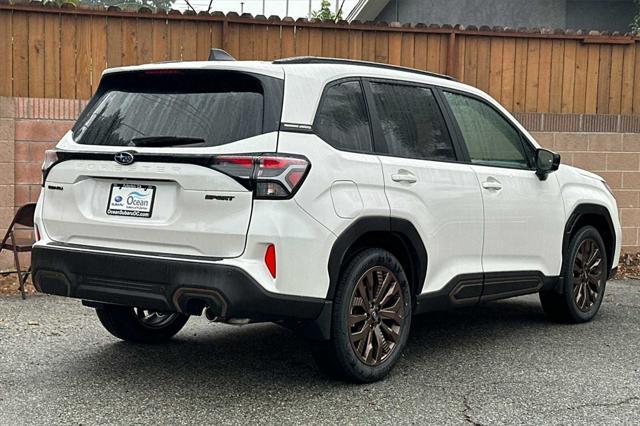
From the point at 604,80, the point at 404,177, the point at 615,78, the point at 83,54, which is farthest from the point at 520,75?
the point at 404,177

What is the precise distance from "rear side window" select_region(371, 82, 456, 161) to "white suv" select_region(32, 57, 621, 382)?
0.01 metres

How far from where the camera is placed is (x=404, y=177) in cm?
523

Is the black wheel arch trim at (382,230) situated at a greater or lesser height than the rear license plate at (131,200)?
lesser

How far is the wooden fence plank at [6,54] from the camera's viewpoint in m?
8.63

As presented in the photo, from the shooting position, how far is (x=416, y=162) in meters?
5.41

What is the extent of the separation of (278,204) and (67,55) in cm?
516

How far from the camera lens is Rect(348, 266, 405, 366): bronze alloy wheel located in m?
4.98

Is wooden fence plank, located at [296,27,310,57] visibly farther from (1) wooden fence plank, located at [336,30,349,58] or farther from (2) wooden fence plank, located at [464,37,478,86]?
(2) wooden fence plank, located at [464,37,478,86]

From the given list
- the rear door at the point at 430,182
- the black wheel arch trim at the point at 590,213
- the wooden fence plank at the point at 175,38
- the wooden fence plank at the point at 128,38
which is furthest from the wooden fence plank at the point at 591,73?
the wooden fence plank at the point at 128,38

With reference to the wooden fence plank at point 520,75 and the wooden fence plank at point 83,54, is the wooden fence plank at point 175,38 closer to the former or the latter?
the wooden fence plank at point 83,54

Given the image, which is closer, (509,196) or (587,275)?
(509,196)

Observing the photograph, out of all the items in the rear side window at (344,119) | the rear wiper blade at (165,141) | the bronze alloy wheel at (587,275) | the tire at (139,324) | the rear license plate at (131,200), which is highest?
the rear side window at (344,119)

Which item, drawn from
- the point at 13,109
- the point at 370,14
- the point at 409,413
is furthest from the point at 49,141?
the point at 370,14

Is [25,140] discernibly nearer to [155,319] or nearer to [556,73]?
[155,319]
